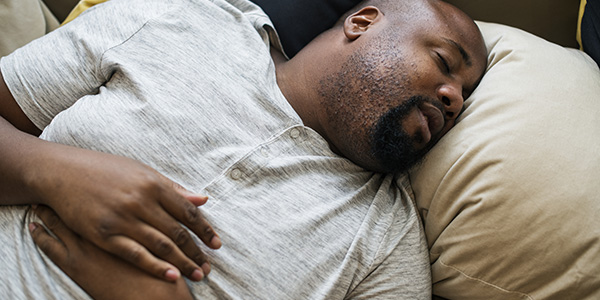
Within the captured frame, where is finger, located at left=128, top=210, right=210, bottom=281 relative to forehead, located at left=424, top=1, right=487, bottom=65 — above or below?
below

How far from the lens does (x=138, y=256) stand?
72 centimetres

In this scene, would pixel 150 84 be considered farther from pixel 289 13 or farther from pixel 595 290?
pixel 595 290

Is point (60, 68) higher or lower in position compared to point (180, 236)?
higher

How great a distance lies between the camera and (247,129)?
3.10ft

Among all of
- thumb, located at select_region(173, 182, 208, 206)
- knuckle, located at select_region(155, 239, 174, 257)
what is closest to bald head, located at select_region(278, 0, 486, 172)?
thumb, located at select_region(173, 182, 208, 206)

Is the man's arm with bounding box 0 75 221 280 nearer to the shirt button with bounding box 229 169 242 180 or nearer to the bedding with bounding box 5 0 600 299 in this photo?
the shirt button with bounding box 229 169 242 180

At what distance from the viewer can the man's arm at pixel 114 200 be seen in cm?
73

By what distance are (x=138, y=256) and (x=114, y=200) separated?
0.10 m


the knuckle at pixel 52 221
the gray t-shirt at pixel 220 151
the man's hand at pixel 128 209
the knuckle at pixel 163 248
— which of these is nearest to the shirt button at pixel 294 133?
the gray t-shirt at pixel 220 151

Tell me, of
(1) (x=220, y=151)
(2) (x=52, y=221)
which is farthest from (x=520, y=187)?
(2) (x=52, y=221)

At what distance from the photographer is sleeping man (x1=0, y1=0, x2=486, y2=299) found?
76 cm

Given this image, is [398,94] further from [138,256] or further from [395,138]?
[138,256]

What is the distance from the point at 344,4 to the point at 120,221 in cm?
87

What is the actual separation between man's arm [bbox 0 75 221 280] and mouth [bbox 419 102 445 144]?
51cm
